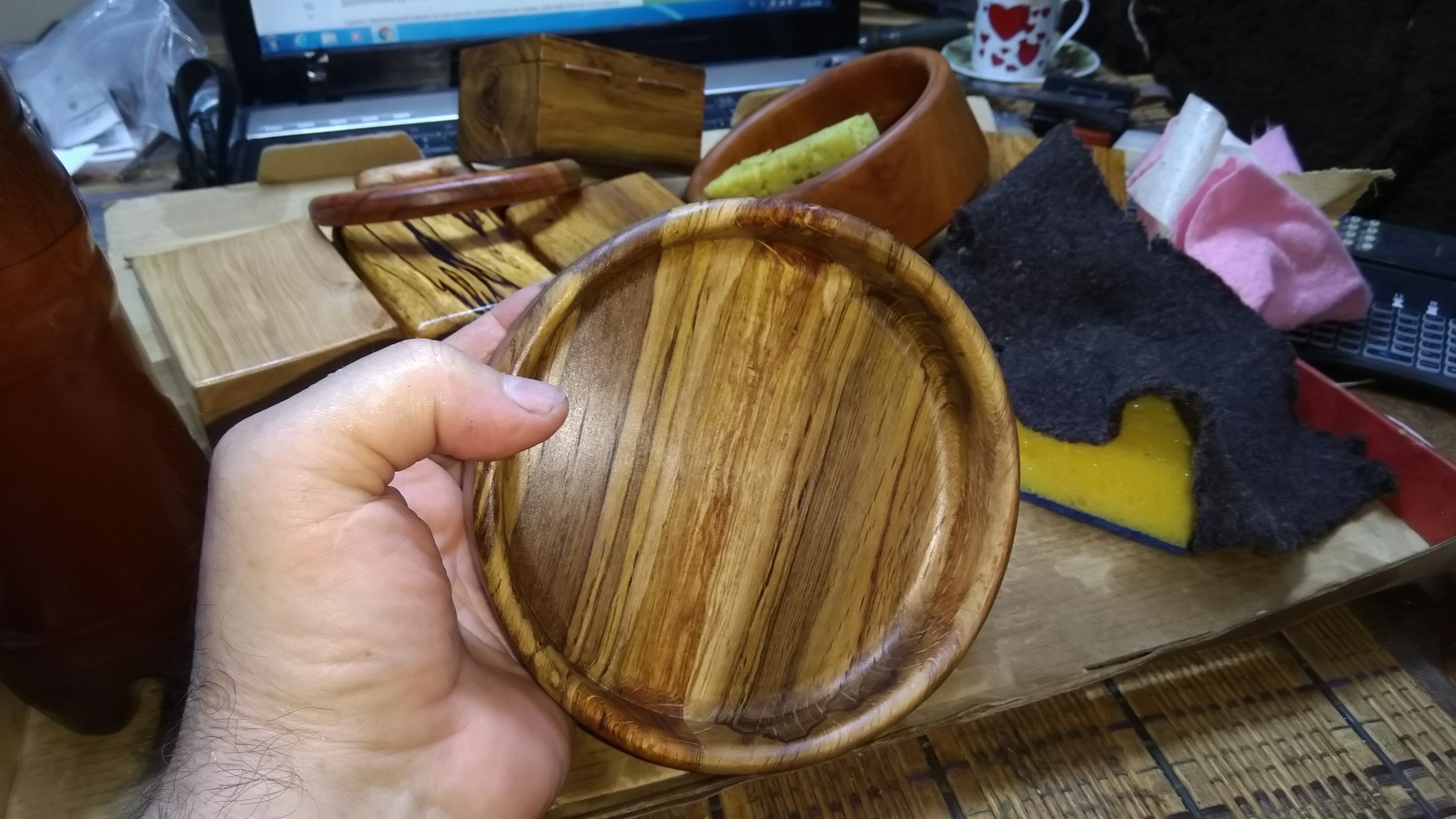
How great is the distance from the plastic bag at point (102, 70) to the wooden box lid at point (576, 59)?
0.39m

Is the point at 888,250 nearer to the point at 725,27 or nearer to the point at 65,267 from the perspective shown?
the point at 65,267

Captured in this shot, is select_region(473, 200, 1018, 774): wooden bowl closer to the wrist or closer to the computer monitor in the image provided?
the wrist

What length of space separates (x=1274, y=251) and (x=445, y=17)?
0.81 m

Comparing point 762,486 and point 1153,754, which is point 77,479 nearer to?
point 762,486

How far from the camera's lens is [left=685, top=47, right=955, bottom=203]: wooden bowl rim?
23.1 inches

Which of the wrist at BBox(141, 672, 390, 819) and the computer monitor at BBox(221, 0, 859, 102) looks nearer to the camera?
the wrist at BBox(141, 672, 390, 819)

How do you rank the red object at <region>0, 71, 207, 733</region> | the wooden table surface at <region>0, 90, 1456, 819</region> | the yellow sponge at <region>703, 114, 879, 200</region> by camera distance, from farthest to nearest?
the yellow sponge at <region>703, 114, 879, 200</region>
the wooden table surface at <region>0, 90, 1456, 819</region>
the red object at <region>0, 71, 207, 733</region>

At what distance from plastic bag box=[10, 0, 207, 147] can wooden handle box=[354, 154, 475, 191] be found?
39cm

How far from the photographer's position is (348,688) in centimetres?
34

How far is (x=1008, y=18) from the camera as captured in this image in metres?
0.98

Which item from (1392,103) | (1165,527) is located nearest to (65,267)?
(1165,527)

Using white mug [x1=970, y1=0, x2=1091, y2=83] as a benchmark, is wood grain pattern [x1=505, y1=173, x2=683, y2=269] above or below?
below

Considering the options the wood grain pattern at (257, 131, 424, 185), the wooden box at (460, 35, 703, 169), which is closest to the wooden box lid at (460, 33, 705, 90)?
the wooden box at (460, 35, 703, 169)

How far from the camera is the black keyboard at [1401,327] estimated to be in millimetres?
634
